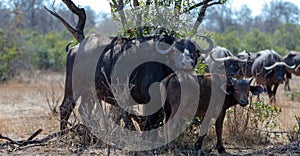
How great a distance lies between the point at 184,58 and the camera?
23.8 feet

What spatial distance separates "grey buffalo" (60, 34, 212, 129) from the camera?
24.4 feet

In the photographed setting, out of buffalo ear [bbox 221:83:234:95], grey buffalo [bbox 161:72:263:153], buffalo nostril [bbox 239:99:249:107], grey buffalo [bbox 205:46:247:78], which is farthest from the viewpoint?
grey buffalo [bbox 205:46:247:78]

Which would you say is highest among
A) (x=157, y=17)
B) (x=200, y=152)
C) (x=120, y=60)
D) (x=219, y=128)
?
(x=157, y=17)

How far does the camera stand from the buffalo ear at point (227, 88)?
6555 mm

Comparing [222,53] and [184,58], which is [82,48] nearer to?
[184,58]

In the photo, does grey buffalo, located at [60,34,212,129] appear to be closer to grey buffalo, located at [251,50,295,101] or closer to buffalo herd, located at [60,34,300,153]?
buffalo herd, located at [60,34,300,153]

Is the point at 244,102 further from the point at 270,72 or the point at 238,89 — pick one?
the point at 270,72

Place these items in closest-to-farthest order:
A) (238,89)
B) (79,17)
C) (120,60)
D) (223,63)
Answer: (238,89) → (120,60) → (79,17) → (223,63)

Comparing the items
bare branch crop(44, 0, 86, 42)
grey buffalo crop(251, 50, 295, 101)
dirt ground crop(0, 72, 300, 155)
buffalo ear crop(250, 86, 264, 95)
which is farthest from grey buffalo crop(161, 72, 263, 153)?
grey buffalo crop(251, 50, 295, 101)

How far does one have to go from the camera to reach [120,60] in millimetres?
7867

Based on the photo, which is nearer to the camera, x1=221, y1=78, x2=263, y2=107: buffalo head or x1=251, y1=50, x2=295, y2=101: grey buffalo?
x1=221, y1=78, x2=263, y2=107: buffalo head

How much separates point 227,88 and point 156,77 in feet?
4.25

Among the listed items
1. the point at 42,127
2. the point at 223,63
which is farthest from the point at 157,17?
the point at 223,63

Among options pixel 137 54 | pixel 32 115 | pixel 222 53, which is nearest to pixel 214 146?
pixel 137 54
